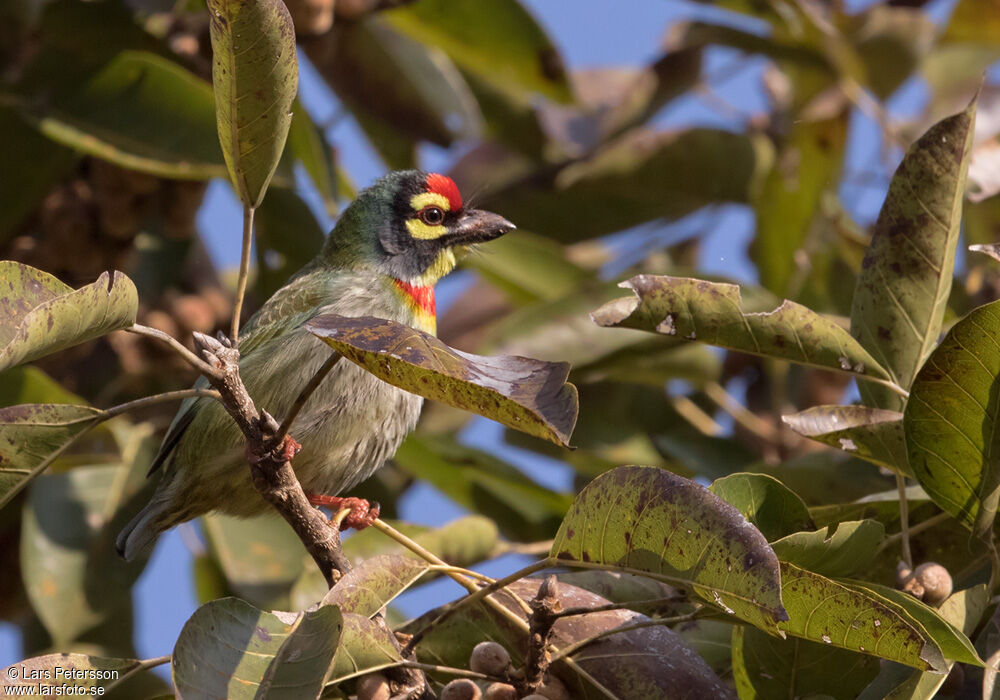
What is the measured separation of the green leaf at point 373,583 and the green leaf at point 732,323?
20.5 inches

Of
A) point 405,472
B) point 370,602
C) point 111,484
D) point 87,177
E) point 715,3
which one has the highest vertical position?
point 715,3

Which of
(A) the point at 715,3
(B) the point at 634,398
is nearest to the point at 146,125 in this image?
(B) the point at 634,398

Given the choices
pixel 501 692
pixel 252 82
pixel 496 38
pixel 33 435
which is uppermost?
pixel 252 82

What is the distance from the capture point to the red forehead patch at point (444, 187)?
348 centimetres

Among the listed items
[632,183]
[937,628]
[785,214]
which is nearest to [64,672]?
[937,628]

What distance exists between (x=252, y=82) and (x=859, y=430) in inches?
45.6

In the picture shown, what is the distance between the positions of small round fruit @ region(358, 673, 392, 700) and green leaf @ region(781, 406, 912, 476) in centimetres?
77

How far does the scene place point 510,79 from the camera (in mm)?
4223

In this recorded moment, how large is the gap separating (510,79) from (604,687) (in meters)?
2.79

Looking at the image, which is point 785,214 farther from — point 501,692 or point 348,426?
point 501,692

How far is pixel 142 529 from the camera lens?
2979 millimetres

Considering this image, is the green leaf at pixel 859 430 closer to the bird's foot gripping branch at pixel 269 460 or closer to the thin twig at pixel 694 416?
the bird's foot gripping branch at pixel 269 460

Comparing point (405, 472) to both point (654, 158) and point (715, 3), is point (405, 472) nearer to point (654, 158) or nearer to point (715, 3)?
point (654, 158)

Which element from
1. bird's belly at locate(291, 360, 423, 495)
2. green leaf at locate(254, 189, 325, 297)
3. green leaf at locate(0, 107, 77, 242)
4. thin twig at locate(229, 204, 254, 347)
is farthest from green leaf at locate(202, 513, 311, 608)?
thin twig at locate(229, 204, 254, 347)
